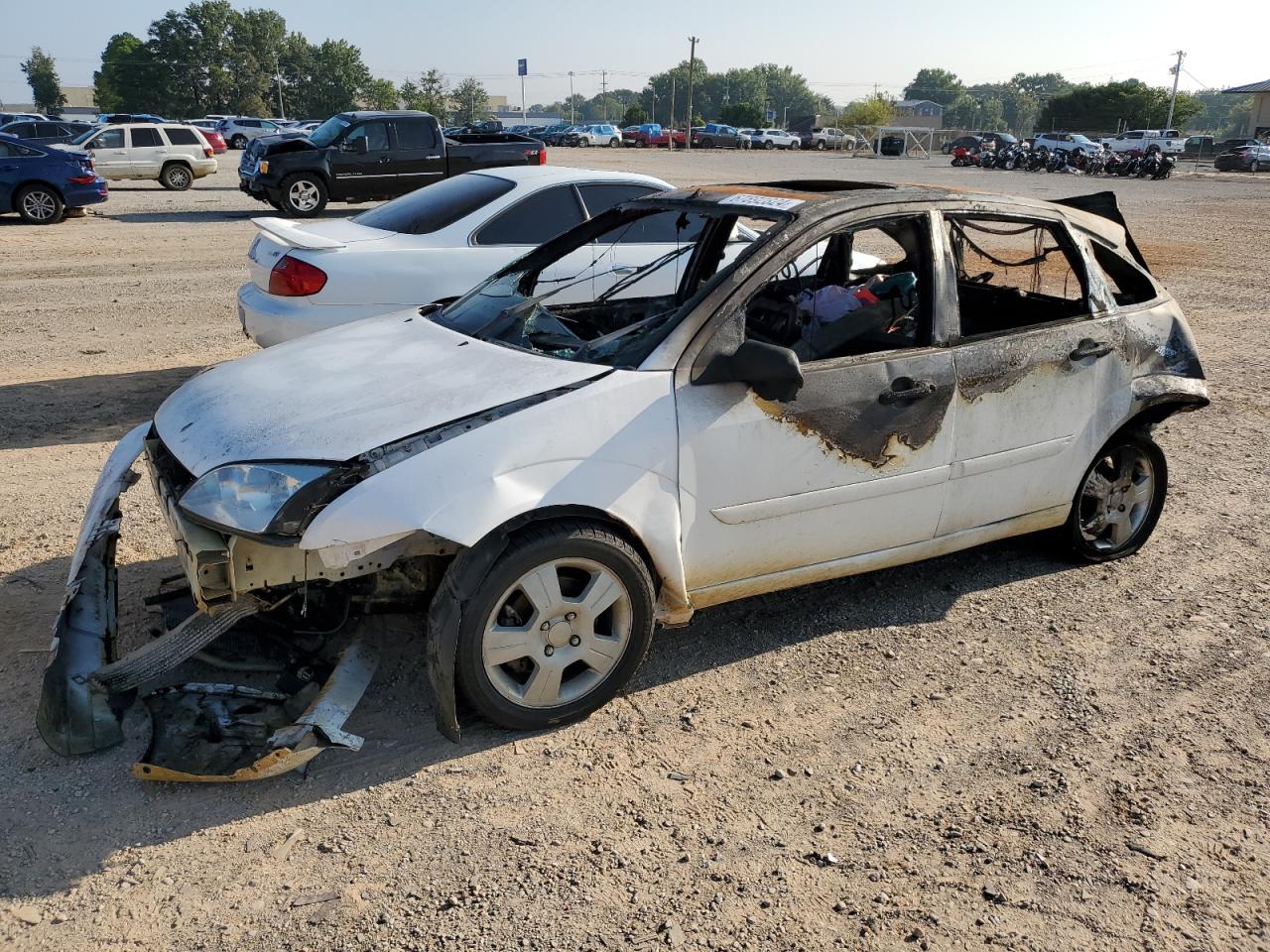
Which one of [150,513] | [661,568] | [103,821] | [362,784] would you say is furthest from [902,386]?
[150,513]

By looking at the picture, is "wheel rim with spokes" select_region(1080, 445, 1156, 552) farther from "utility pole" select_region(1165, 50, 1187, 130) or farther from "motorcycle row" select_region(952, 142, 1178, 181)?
"utility pole" select_region(1165, 50, 1187, 130)

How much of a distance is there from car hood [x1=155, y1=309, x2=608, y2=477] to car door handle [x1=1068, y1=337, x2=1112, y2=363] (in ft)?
7.17

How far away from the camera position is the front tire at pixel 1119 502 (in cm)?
473

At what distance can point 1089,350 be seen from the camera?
438 cm

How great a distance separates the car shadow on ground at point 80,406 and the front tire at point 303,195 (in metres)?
10.7

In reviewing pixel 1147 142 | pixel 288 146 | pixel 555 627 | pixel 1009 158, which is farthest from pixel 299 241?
pixel 1147 142

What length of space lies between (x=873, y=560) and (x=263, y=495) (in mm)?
2303

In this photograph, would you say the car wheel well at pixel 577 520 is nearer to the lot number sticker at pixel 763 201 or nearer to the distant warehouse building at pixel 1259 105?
the lot number sticker at pixel 763 201

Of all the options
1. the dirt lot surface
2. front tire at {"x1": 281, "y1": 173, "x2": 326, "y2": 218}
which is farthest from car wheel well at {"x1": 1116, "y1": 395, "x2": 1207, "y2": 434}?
front tire at {"x1": 281, "y1": 173, "x2": 326, "y2": 218}

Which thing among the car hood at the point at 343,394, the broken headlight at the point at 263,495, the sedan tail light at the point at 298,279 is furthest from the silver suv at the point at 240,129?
the broken headlight at the point at 263,495

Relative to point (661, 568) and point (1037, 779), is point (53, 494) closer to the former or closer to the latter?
point (661, 568)

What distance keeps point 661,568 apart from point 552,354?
0.89m

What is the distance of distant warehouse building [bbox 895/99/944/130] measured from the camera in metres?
104

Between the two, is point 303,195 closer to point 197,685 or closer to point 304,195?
point 304,195
